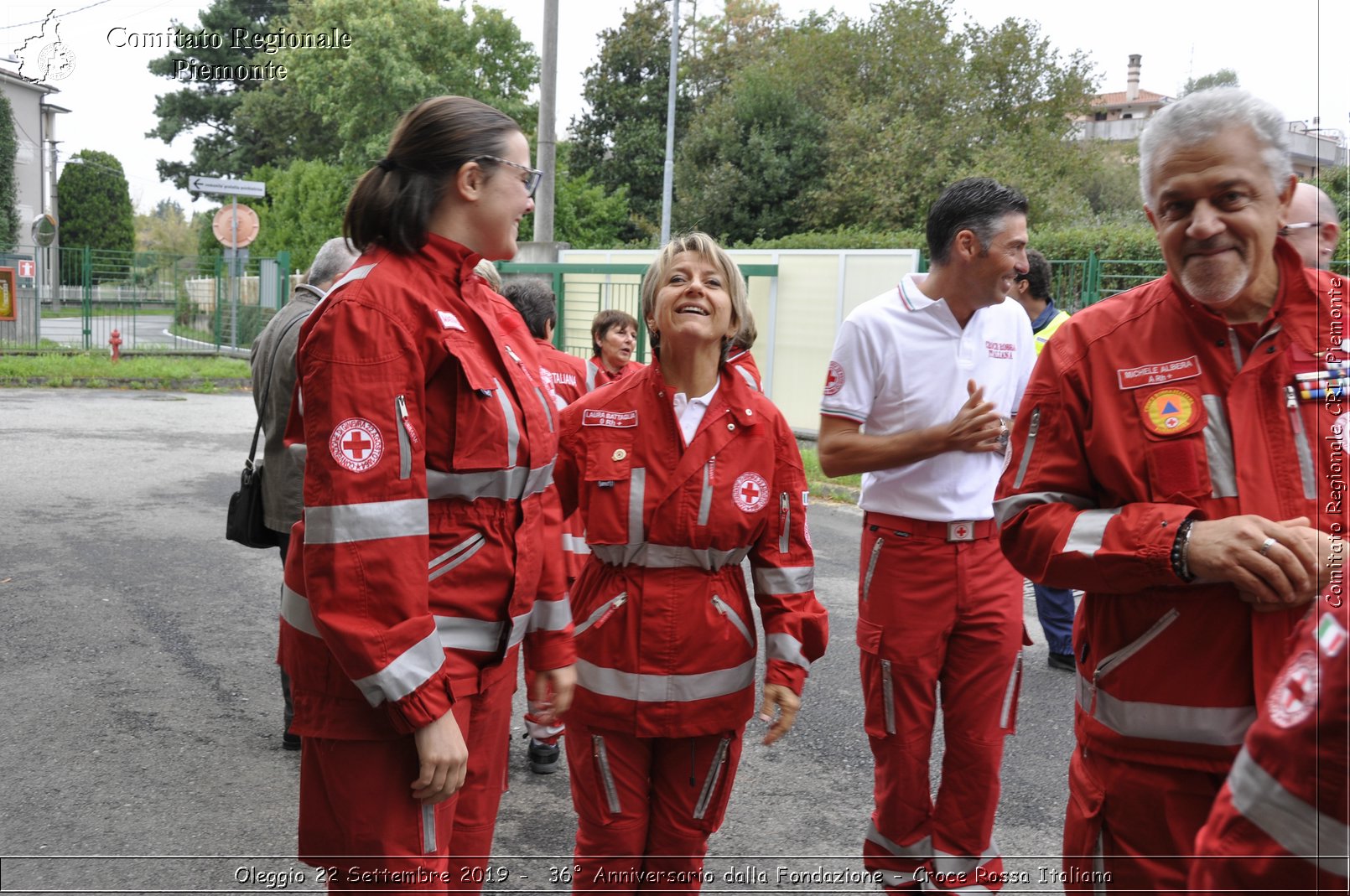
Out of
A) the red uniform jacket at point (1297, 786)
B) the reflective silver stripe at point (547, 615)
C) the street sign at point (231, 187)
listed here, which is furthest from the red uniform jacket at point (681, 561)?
the street sign at point (231, 187)

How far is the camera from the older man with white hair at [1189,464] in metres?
2.03

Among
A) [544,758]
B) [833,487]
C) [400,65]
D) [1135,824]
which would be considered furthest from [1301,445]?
[400,65]

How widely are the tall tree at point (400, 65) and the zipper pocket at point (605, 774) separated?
36004 mm

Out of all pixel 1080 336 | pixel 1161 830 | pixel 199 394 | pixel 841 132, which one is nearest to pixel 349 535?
pixel 1080 336

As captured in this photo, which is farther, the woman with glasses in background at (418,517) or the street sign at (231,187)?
the street sign at (231,187)

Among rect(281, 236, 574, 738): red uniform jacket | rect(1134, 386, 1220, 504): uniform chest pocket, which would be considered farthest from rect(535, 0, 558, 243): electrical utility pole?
rect(1134, 386, 1220, 504): uniform chest pocket

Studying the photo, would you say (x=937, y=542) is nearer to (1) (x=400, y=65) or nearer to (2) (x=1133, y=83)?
(1) (x=400, y=65)

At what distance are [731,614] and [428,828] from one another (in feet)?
3.51

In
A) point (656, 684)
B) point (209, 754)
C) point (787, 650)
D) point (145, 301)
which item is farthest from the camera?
point (145, 301)

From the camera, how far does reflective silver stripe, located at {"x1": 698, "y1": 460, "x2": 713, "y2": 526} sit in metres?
3.00

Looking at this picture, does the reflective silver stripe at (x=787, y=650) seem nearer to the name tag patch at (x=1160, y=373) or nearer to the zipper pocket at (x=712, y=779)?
the zipper pocket at (x=712, y=779)

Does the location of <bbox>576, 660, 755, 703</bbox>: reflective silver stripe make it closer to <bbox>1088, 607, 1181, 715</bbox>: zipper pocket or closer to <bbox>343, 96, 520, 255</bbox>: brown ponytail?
<bbox>1088, 607, 1181, 715</bbox>: zipper pocket

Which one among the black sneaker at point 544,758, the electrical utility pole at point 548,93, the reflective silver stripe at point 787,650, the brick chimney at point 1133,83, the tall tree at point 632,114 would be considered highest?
the brick chimney at point 1133,83

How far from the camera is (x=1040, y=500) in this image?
223 cm
